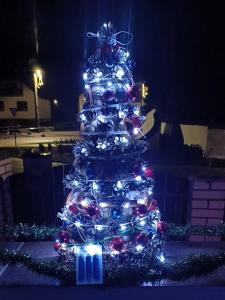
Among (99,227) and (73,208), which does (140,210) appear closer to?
(99,227)

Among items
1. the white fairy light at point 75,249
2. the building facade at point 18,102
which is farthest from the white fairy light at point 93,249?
the building facade at point 18,102

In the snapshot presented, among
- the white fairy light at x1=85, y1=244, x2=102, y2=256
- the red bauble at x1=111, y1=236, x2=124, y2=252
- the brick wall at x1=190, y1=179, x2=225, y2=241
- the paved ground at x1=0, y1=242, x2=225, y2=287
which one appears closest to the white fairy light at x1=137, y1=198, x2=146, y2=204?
the red bauble at x1=111, y1=236, x2=124, y2=252

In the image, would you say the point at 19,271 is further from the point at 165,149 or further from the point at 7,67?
the point at 7,67

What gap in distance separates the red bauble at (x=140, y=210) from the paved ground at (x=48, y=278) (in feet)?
3.24

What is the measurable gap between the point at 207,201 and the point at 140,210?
2.26m

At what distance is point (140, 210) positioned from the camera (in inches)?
142

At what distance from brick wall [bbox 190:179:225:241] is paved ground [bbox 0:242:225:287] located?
68cm

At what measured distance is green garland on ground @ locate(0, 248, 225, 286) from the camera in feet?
11.6

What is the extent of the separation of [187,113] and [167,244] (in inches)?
300

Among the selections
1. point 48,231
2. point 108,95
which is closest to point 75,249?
point 48,231

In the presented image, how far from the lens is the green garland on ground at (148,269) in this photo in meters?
3.55

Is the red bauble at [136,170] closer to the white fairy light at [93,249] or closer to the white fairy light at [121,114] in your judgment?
the white fairy light at [121,114]

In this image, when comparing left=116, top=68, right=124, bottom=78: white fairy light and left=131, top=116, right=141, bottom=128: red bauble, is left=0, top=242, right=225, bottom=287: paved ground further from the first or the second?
left=116, top=68, right=124, bottom=78: white fairy light

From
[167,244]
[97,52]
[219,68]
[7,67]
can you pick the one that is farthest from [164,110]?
[7,67]
